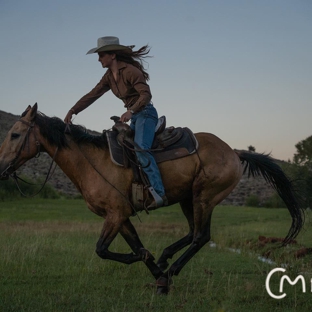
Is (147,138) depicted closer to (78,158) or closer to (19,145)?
(78,158)

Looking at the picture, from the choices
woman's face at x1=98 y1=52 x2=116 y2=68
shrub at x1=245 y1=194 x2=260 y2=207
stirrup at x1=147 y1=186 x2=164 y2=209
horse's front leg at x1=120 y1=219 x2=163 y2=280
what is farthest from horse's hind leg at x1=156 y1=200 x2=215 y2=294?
shrub at x1=245 y1=194 x2=260 y2=207

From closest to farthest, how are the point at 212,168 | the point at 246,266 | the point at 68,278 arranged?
1. the point at 212,168
2. the point at 68,278
3. the point at 246,266

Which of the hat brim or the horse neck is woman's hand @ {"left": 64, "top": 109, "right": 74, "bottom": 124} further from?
the hat brim

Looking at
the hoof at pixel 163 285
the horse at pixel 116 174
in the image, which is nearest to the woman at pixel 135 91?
the horse at pixel 116 174

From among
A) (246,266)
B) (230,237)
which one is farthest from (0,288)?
(230,237)

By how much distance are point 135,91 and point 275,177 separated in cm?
276

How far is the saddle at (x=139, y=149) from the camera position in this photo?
7984mm

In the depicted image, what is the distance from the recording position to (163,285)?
802 centimetres

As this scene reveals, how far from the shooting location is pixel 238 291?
309 inches

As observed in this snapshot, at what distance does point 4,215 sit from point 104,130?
15.4 metres

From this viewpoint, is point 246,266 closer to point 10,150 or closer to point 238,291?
point 238,291

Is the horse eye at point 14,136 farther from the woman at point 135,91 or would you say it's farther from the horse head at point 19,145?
the woman at point 135,91

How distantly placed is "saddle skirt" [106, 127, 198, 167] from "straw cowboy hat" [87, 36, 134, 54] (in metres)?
1.12

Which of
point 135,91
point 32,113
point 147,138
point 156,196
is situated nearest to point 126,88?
point 135,91
